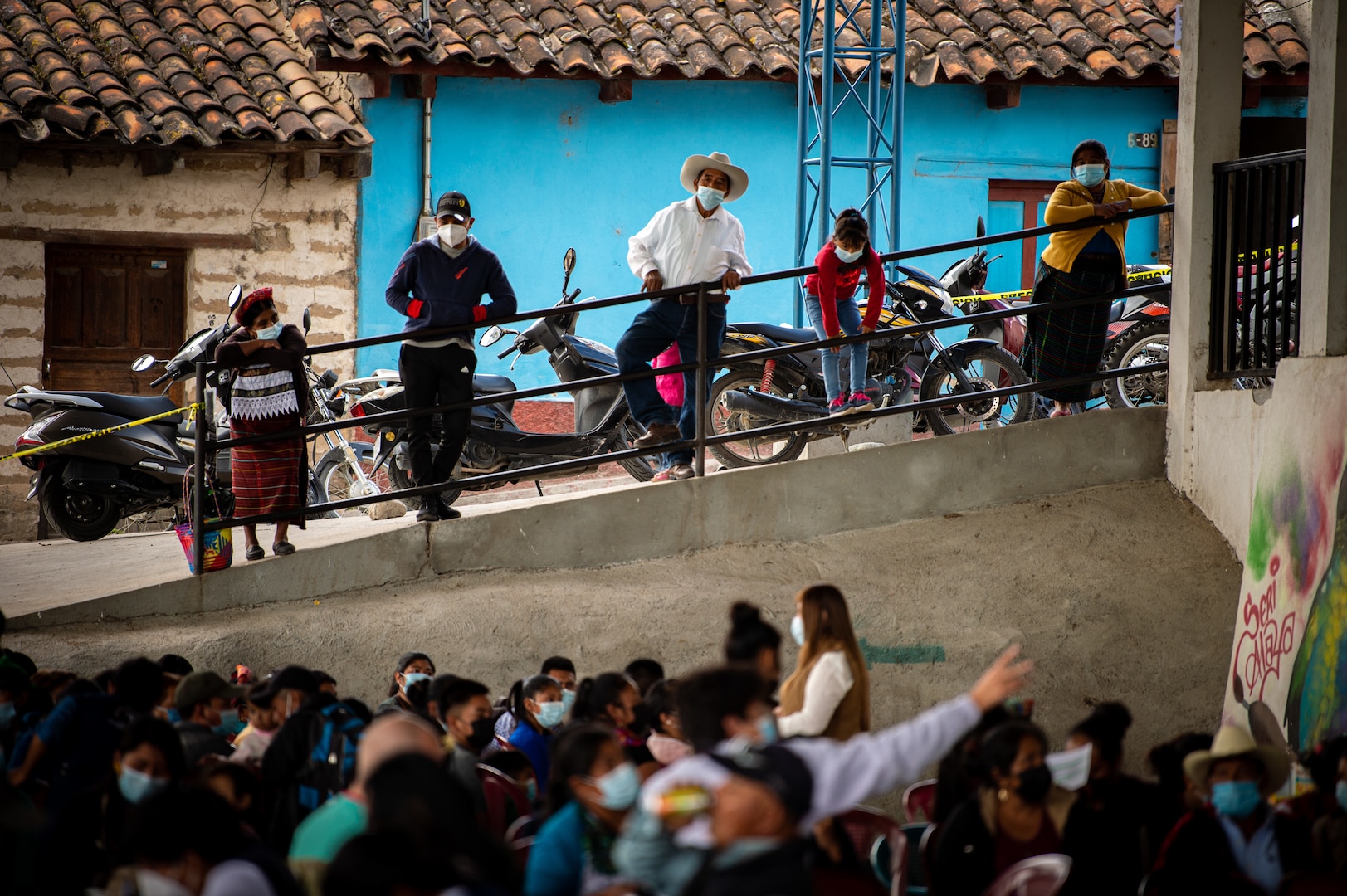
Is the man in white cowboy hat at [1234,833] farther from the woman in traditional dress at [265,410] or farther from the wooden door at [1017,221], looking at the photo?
the wooden door at [1017,221]

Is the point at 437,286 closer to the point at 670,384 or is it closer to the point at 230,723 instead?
the point at 670,384

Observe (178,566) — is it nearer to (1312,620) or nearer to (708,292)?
(708,292)

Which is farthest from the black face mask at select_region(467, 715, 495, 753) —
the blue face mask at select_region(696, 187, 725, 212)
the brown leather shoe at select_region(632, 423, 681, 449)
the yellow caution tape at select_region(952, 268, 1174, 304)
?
the yellow caution tape at select_region(952, 268, 1174, 304)

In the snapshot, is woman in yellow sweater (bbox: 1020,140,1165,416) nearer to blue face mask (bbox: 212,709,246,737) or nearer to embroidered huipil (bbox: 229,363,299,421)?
embroidered huipil (bbox: 229,363,299,421)

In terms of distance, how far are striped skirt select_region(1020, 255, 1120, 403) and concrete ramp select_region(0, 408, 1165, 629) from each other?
0.43 meters

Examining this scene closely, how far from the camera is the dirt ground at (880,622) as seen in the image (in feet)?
22.6

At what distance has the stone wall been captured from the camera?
11.9 meters

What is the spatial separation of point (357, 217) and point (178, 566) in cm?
→ 566

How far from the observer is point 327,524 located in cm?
870

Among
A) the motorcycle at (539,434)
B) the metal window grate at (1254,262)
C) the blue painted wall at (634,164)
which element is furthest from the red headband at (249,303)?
the blue painted wall at (634,164)

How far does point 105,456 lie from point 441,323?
2.79 meters

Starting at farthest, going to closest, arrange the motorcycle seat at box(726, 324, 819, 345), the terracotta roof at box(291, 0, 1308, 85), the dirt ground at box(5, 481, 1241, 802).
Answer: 1. the terracotta roof at box(291, 0, 1308, 85)
2. the motorcycle seat at box(726, 324, 819, 345)
3. the dirt ground at box(5, 481, 1241, 802)

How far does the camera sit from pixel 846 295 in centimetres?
830

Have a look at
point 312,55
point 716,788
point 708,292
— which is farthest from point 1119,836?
point 312,55
